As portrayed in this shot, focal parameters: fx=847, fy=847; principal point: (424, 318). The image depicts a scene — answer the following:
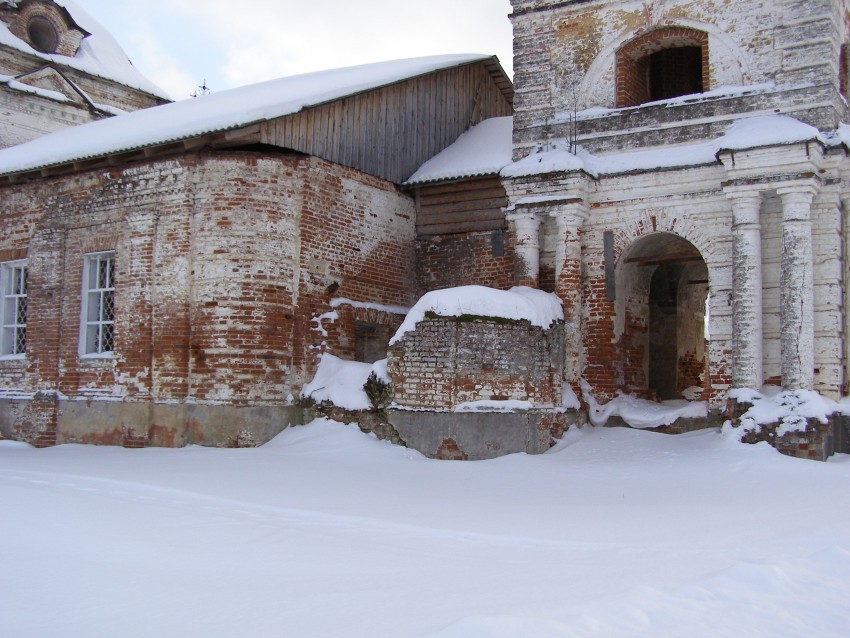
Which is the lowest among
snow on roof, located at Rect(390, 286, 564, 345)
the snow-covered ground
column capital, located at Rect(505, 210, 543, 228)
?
the snow-covered ground

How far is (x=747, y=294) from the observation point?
1052cm

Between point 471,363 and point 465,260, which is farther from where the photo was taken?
point 465,260

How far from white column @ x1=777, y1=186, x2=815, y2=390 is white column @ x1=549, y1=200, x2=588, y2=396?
266 centimetres

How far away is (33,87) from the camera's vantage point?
20234 millimetres

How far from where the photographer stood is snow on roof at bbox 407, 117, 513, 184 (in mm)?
13570

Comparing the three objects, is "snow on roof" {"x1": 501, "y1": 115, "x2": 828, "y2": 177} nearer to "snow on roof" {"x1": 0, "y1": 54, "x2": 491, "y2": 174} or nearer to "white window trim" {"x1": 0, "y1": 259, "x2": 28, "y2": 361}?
"snow on roof" {"x1": 0, "y1": 54, "x2": 491, "y2": 174}

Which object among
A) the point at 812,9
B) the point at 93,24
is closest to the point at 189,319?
the point at 812,9

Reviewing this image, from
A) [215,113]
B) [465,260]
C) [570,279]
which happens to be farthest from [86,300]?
[570,279]

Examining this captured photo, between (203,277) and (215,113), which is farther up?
(215,113)

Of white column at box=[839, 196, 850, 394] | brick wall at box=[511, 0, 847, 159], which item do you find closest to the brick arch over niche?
brick wall at box=[511, 0, 847, 159]

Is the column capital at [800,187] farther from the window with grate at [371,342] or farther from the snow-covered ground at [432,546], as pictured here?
the window with grate at [371,342]

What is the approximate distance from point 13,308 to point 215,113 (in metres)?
5.63

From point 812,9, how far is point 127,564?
1040cm

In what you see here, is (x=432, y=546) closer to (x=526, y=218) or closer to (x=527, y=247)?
(x=527, y=247)
